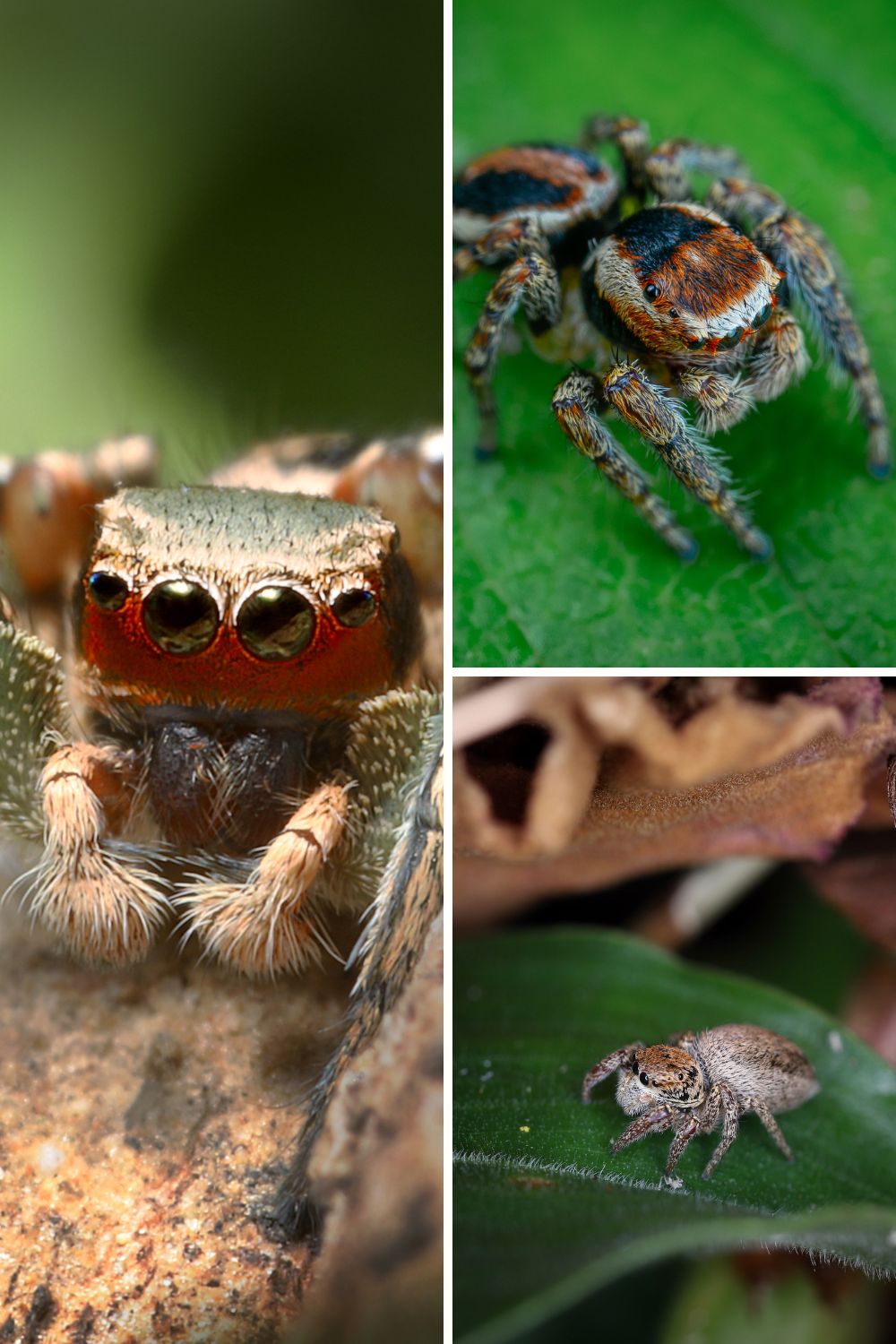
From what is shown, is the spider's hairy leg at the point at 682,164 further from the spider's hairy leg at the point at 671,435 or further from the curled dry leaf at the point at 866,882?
the curled dry leaf at the point at 866,882

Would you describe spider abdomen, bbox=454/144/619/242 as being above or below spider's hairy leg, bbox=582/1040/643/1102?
above

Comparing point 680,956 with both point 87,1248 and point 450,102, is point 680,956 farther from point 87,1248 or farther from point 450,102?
point 450,102

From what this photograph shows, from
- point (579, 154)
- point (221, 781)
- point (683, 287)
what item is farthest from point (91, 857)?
point (579, 154)

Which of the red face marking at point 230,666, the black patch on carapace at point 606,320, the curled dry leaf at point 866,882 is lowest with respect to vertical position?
the curled dry leaf at point 866,882

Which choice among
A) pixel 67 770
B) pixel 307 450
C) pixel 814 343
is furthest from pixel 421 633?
pixel 814 343

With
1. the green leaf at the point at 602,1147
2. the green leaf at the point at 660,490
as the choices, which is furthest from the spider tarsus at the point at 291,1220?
the green leaf at the point at 660,490

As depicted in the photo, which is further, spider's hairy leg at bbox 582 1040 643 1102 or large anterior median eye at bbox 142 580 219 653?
spider's hairy leg at bbox 582 1040 643 1102

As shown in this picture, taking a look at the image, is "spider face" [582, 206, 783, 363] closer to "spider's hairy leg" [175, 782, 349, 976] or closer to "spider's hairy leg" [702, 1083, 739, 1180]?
"spider's hairy leg" [175, 782, 349, 976]

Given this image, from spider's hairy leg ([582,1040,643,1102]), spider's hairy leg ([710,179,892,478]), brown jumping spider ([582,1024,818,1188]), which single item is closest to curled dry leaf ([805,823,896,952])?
brown jumping spider ([582,1024,818,1188])
